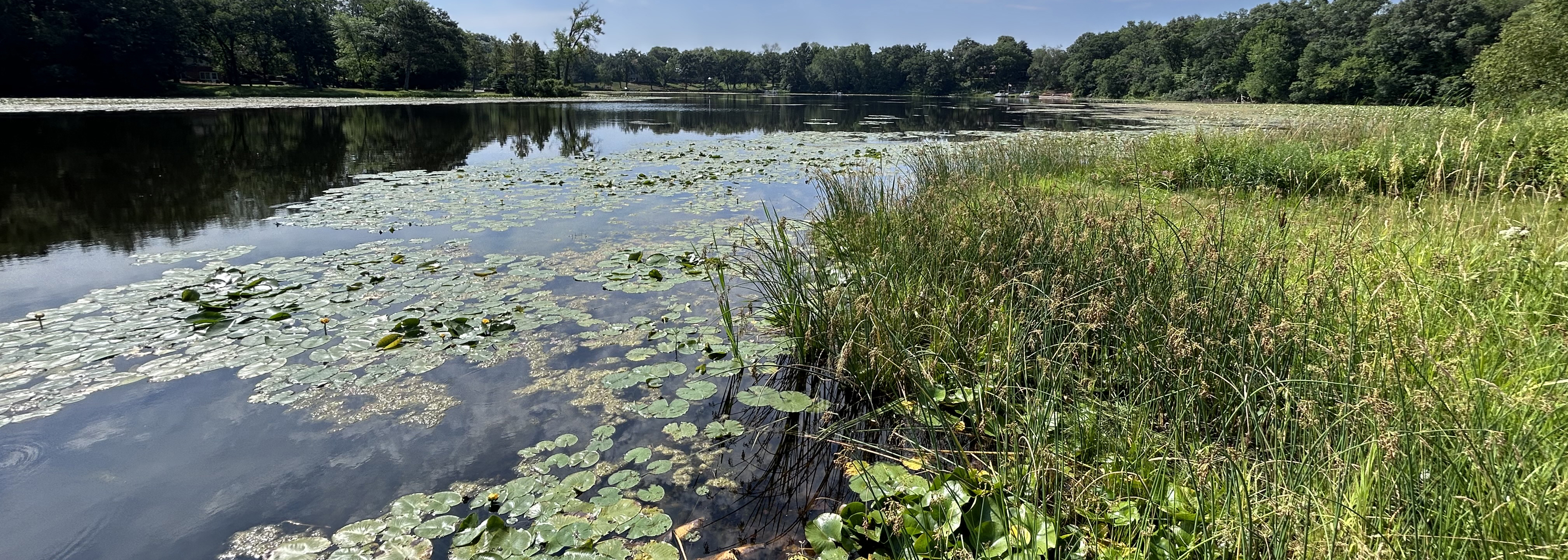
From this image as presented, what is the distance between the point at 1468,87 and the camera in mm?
24125

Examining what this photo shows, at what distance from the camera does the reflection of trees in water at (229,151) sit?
733 centimetres

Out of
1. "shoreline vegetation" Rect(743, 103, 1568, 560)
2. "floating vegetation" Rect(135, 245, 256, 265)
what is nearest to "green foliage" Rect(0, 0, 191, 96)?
"floating vegetation" Rect(135, 245, 256, 265)

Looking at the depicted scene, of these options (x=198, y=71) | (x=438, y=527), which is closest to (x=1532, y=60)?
(x=438, y=527)

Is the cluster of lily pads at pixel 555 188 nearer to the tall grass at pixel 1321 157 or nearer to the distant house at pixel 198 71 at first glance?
the tall grass at pixel 1321 157

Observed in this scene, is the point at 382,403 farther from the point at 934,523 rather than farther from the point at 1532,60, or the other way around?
the point at 1532,60

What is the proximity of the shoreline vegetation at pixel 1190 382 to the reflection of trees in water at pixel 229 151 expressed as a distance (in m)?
7.60

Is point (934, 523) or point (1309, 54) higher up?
point (1309, 54)

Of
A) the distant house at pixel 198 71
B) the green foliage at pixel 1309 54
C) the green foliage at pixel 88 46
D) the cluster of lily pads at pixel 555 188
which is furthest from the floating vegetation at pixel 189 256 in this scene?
the distant house at pixel 198 71

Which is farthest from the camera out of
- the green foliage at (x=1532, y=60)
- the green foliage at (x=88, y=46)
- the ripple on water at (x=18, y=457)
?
the green foliage at (x=88, y=46)

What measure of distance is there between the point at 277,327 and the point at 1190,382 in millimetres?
5372

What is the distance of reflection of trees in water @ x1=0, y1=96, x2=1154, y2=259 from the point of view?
7.33 metres

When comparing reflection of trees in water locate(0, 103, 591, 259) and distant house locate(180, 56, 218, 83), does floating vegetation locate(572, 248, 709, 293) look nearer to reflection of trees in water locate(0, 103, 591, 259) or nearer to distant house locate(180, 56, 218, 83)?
reflection of trees in water locate(0, 103, 591, 259)

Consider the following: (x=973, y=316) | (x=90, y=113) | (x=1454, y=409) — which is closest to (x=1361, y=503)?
(x=1454, y=409)

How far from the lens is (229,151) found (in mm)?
13109
